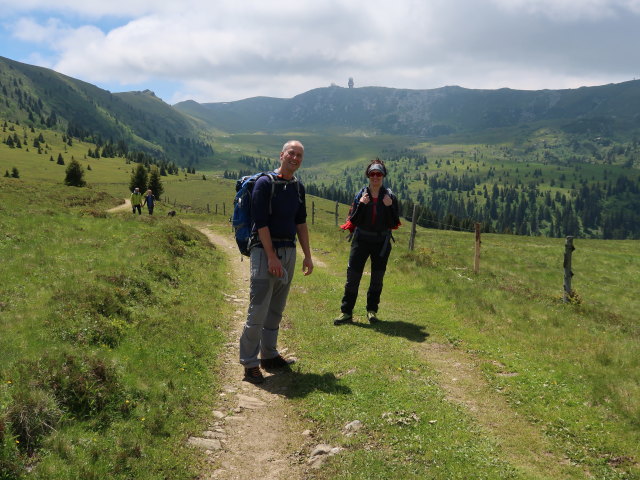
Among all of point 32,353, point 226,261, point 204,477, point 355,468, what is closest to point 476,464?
point 355,468

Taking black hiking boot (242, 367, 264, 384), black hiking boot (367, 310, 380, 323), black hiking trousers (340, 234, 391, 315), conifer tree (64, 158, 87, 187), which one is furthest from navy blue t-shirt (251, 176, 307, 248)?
conifer tree (64, 158, 87, 187)

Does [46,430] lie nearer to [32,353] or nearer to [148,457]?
[148,457]

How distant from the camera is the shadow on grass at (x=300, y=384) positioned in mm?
8234

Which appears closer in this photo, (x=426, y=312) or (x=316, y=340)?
(x=316, y=340)

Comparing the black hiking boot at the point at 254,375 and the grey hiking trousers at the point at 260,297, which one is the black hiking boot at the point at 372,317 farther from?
the black hiking boot at the point at 254,375

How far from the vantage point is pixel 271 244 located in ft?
26.7

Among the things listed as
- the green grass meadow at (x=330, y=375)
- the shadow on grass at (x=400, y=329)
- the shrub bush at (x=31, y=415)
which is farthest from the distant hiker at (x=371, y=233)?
the shrub bush at (x=31, y=415)

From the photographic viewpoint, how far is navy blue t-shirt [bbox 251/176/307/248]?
802cm

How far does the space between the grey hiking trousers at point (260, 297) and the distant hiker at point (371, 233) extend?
3796 mm

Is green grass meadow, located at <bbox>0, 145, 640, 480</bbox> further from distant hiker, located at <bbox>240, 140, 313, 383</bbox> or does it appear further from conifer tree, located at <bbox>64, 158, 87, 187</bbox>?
conifer tree, located at <bbox>64, 158, 87, 187</bbox>

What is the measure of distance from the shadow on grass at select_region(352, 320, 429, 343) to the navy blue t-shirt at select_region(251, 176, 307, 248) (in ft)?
15.0

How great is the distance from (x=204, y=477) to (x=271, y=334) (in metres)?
3.69

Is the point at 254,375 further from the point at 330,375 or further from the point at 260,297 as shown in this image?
the point at 260,297

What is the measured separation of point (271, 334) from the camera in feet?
30.3
